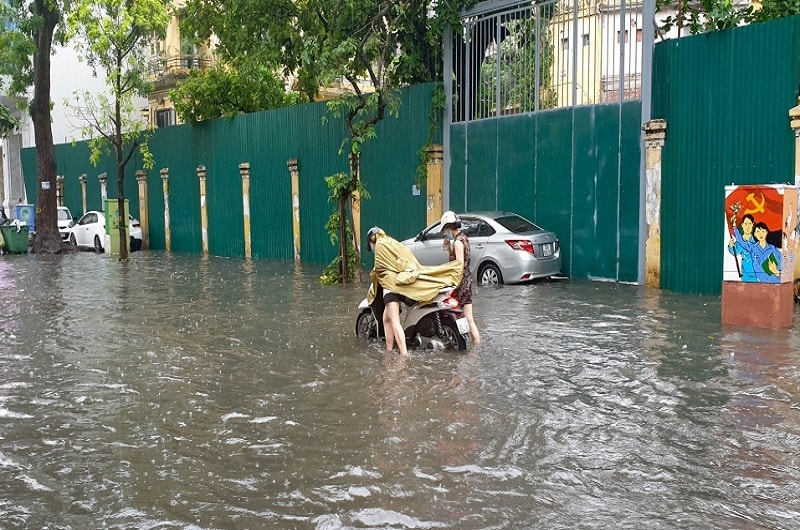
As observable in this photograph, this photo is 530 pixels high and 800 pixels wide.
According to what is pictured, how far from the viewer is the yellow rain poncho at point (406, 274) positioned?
8969mm

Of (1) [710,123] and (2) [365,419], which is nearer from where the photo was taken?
(2) [365,419]

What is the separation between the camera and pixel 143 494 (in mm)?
5039

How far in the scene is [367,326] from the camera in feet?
33.3

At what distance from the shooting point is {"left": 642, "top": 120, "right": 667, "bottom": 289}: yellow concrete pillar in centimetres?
1465

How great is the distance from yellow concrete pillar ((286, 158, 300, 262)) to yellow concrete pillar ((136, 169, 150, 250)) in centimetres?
1017

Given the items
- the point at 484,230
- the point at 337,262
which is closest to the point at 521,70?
the point at 484,230

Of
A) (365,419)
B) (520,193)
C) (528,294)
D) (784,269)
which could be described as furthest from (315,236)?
(365,419)

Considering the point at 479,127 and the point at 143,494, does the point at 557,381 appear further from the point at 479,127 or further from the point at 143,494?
the point at 479,127

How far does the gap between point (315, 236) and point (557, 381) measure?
15.6 metres

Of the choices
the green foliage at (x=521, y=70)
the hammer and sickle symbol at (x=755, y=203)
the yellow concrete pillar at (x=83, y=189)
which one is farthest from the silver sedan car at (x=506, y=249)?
the yellow concrete pillar at (x=83, y=189)

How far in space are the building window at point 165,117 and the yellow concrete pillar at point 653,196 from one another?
94.0 ft

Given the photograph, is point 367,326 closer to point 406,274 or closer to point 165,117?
point 406,274

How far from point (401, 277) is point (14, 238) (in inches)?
974

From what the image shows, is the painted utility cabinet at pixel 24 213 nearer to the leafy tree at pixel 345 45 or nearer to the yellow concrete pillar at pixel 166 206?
the yellow concrete pillar at pixel 166 206
